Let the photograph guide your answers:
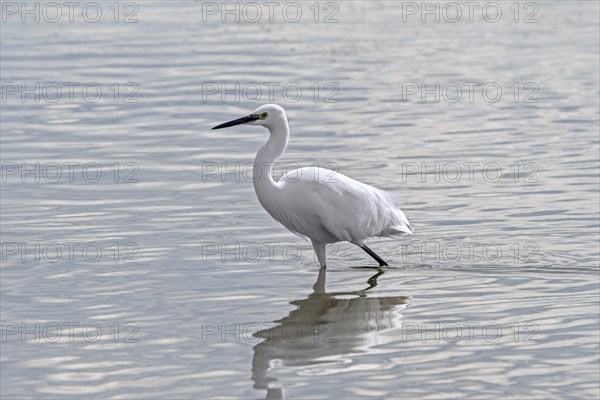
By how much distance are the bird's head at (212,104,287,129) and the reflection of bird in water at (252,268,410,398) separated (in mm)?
1389

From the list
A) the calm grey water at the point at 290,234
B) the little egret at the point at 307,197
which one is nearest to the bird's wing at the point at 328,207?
the little egret at the point at 307,197

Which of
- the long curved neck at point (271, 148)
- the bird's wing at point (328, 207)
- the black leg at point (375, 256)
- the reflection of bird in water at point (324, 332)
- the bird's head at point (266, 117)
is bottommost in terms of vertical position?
the reflection of bird in water at point (324, 332)

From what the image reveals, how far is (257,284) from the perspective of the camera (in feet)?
35.1

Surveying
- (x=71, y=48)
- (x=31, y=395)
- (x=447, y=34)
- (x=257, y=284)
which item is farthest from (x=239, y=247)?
(x=447, y=34)

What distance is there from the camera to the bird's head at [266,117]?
1098cm

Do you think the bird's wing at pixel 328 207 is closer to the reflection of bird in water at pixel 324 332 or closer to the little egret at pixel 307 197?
the little egret at pixel 307 197

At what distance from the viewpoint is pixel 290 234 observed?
12445 millimetres

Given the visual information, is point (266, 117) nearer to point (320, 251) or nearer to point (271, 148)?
point (271, 148)

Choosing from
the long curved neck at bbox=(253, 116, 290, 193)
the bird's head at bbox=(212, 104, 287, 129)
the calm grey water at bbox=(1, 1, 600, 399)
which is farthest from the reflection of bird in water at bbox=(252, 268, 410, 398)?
the bird's head at bbox=(212, 104, 287, 129)

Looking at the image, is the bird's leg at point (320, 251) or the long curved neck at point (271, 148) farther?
the bird's leg at point (320, 251)

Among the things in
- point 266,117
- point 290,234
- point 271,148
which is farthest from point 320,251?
point 266,117

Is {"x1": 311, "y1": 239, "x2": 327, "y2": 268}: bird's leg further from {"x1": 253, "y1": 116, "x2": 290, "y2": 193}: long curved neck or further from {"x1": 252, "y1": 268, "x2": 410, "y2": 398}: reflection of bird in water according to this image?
{"x1": 253, "y1": 116, "x2": 290, "y2": 193}: long curved neck

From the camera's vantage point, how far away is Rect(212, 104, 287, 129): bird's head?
36.0 ft

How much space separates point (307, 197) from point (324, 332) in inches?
69.8
